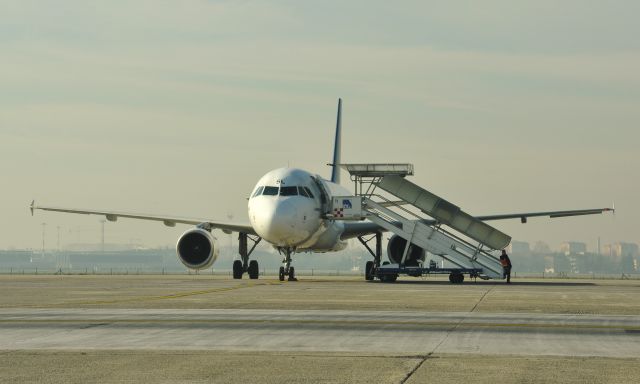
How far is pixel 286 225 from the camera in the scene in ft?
140

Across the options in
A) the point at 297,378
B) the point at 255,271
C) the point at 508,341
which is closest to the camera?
the point at 297,378

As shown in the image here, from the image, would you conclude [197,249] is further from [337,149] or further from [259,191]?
[337,149]

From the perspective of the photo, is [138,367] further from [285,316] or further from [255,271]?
[255,271]

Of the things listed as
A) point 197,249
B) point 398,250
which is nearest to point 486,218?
point 398,250

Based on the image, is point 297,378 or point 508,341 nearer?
point 297,378

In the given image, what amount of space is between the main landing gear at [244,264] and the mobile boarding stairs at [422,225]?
192 inches

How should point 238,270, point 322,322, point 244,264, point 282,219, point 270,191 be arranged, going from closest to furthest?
point 322,322 → point 282,219 → point 270,191 → point 238,270 → point 244,264

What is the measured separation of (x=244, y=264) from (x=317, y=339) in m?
32.6

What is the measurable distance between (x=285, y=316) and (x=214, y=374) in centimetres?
919

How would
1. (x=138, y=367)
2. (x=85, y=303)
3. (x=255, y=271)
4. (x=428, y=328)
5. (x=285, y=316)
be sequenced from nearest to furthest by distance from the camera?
(x=138, y=367), (x=428, y=328), (x=285, y=316), (x=85, y=303), (x=255, y=271)

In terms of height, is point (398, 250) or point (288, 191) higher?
point (288, 191)

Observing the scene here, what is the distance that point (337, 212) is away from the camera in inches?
1793

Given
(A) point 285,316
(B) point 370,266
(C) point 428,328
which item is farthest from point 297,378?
(B) point 370,266

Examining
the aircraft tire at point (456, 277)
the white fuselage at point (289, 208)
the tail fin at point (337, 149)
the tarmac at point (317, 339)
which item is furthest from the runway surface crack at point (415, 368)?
the tail fin at point (337, 149)
